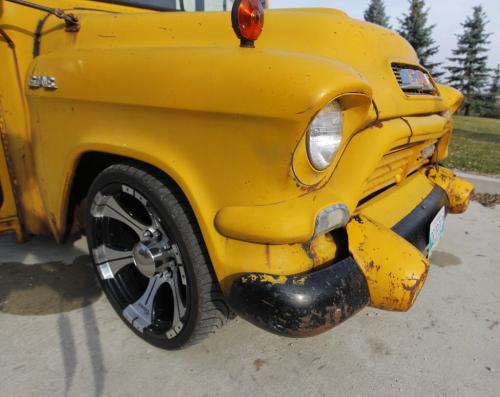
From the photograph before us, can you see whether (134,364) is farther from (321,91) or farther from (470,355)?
(470,355)

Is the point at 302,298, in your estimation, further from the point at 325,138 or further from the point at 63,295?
the point at 63,295

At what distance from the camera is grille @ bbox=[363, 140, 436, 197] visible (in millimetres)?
1816

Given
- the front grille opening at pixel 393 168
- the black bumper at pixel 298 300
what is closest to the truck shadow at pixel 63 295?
the black bumper at pixel 298 300

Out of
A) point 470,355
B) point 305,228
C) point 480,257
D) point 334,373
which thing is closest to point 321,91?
point 305,228

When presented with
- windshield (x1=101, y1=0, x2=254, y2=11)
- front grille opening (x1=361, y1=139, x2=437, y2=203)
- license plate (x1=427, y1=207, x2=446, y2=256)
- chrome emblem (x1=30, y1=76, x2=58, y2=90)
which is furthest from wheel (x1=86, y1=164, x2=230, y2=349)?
windshield (x1=101, y1=0, x2=254, y2=11)

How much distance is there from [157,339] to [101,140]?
0.94m

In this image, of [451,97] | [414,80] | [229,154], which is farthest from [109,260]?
[451,97]

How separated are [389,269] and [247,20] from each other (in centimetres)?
108

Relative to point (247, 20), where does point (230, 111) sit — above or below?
below

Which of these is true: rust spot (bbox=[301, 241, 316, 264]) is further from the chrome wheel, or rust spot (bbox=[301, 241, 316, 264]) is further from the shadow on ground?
the shadow on ground

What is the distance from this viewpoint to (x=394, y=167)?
6.61ft

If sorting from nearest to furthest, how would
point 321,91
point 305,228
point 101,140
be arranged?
point 321,91 < point 305,228 < point 101,140

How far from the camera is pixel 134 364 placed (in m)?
1.82

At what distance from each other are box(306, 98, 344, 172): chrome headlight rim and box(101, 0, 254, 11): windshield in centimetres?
180
